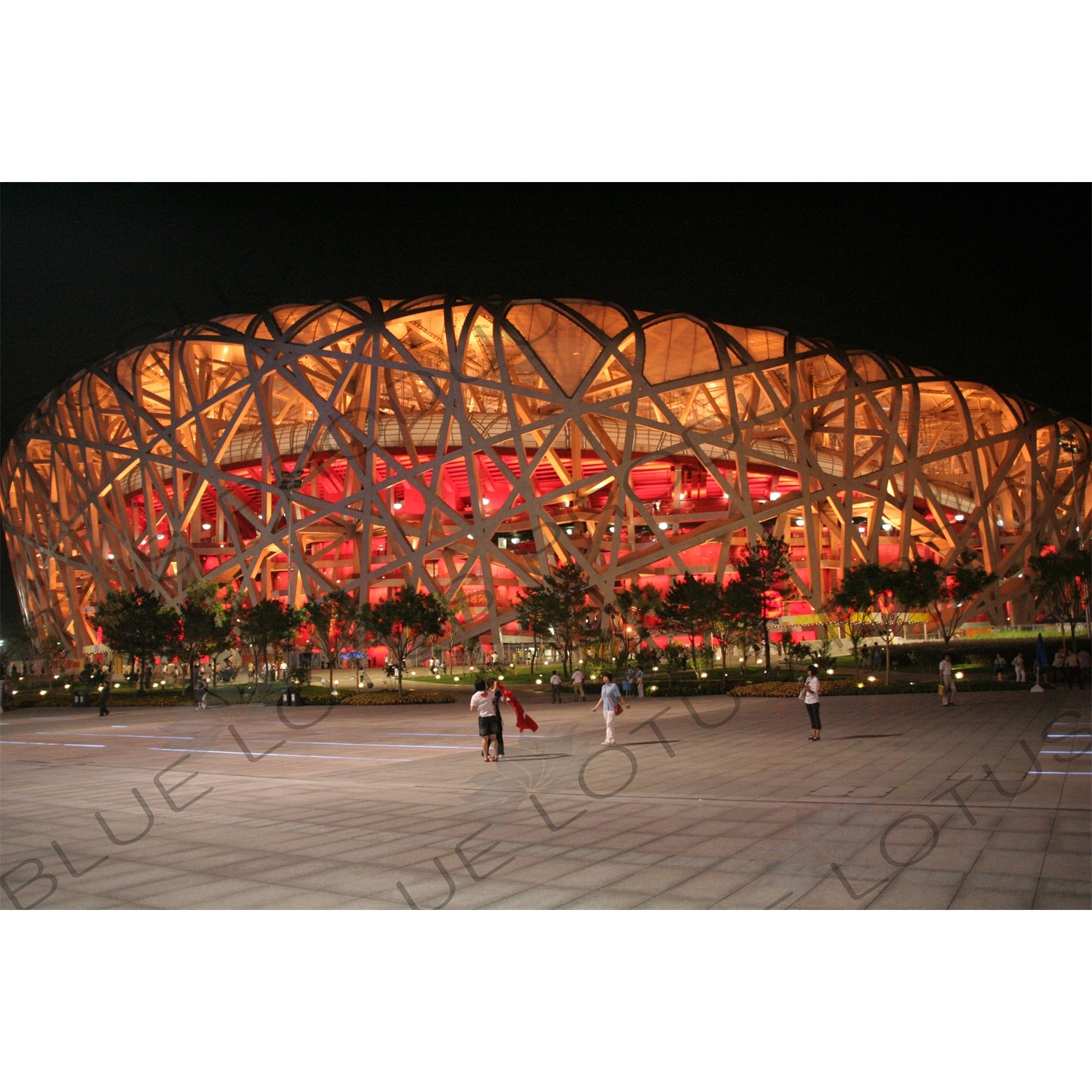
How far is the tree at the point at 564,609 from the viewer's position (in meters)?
31.5

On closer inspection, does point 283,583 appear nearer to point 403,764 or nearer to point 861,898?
point 403,764

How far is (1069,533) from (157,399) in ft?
172

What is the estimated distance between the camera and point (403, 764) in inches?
540

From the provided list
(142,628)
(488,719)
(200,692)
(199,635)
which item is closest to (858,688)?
(488,719)

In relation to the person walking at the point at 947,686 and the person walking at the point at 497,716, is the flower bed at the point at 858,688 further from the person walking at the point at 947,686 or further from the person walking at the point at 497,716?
the person walking at the point at 497,716

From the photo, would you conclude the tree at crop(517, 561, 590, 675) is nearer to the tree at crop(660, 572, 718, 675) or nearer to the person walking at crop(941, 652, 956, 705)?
the tree at crop(660, 572, 718, 675)

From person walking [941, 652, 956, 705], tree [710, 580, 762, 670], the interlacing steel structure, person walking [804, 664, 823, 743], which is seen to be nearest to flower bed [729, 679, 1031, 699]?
person walking [941, 652, 956, 705]

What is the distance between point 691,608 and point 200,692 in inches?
714

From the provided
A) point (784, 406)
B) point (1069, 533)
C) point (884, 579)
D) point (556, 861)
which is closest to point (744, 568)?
point (884, 579)

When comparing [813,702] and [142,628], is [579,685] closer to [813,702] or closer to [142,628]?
[813,702]

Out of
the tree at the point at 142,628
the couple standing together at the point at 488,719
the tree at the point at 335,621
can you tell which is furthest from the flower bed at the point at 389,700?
the couple standing together at the point at 488,719

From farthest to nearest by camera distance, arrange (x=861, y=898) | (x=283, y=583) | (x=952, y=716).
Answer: (x=283, y=583) → (x=952, y=716) → (x=861, y=898)

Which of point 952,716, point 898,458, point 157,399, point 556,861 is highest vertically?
point 157,399

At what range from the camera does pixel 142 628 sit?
3581 cm
